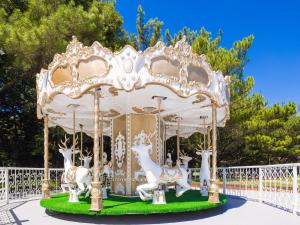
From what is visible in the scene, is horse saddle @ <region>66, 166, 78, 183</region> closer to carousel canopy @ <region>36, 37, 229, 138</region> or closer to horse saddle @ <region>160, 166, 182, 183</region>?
carousel canopy @ <region>36, 37, 229, 138</region>

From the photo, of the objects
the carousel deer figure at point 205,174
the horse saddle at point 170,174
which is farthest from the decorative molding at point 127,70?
the carousel deer figure at point 205,174

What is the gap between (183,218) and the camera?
6750mm

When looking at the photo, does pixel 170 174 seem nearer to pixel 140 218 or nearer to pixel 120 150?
pixel 140 218

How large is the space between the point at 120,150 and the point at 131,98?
185 cm

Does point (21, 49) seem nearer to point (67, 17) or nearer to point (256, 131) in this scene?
point (67, 17)

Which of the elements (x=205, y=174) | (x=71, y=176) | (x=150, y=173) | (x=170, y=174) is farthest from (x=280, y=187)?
(x=71, y=176)

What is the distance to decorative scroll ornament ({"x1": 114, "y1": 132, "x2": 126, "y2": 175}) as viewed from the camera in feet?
29.8

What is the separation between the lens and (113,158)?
941 centimetres

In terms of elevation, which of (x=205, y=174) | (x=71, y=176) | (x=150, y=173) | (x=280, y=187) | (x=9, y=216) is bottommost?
(x=9, y=216)

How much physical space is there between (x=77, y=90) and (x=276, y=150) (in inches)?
592

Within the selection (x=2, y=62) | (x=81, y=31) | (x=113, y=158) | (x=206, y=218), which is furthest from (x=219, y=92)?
(x=2, y=62)

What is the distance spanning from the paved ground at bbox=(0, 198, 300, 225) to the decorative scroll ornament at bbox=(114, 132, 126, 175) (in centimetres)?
230

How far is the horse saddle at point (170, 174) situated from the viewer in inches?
276

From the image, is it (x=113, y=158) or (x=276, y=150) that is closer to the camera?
(x=113, y=158)
